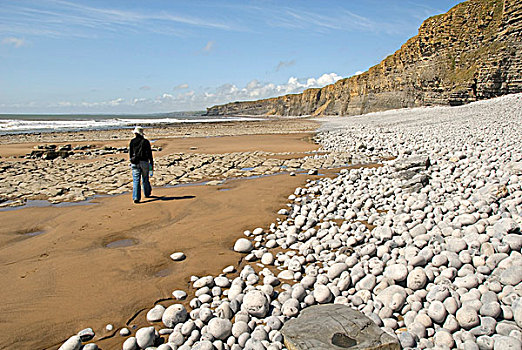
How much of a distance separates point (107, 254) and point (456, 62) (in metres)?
41.2

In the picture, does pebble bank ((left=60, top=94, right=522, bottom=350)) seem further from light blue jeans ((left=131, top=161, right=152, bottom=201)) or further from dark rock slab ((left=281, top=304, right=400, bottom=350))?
light blue jeans ((left=131, top=161, right=152, bottom=201))

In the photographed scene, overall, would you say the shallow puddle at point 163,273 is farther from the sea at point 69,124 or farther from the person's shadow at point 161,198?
the sea at point 69,124

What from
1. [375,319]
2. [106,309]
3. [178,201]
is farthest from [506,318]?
[178,201]

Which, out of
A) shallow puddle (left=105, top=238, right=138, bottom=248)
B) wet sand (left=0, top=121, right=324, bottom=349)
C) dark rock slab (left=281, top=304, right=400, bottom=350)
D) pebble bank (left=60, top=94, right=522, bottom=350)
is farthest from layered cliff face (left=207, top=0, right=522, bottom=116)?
shallow puddle (left=105, top=238, right=138, bottom=248)

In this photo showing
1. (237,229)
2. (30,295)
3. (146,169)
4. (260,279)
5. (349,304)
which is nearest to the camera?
(349,304)

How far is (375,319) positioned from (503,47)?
34.9 metres

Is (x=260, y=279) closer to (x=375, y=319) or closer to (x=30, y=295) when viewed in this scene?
(x=375, y=319)

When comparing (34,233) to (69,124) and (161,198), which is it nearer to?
(161,198)

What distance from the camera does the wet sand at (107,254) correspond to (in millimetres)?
3494

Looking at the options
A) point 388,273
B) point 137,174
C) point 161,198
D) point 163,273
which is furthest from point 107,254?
point 388,273

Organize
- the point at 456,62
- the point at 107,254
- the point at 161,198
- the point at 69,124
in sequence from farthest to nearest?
1. the point at 69,124
2. the point at 456,62
3. the point at 161,198
4. the point at 107,254

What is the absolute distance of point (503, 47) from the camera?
28609mm

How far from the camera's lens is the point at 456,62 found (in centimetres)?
3575

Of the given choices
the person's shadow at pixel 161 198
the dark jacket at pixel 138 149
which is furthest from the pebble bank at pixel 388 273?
the dark jacket at pixel 138 149
